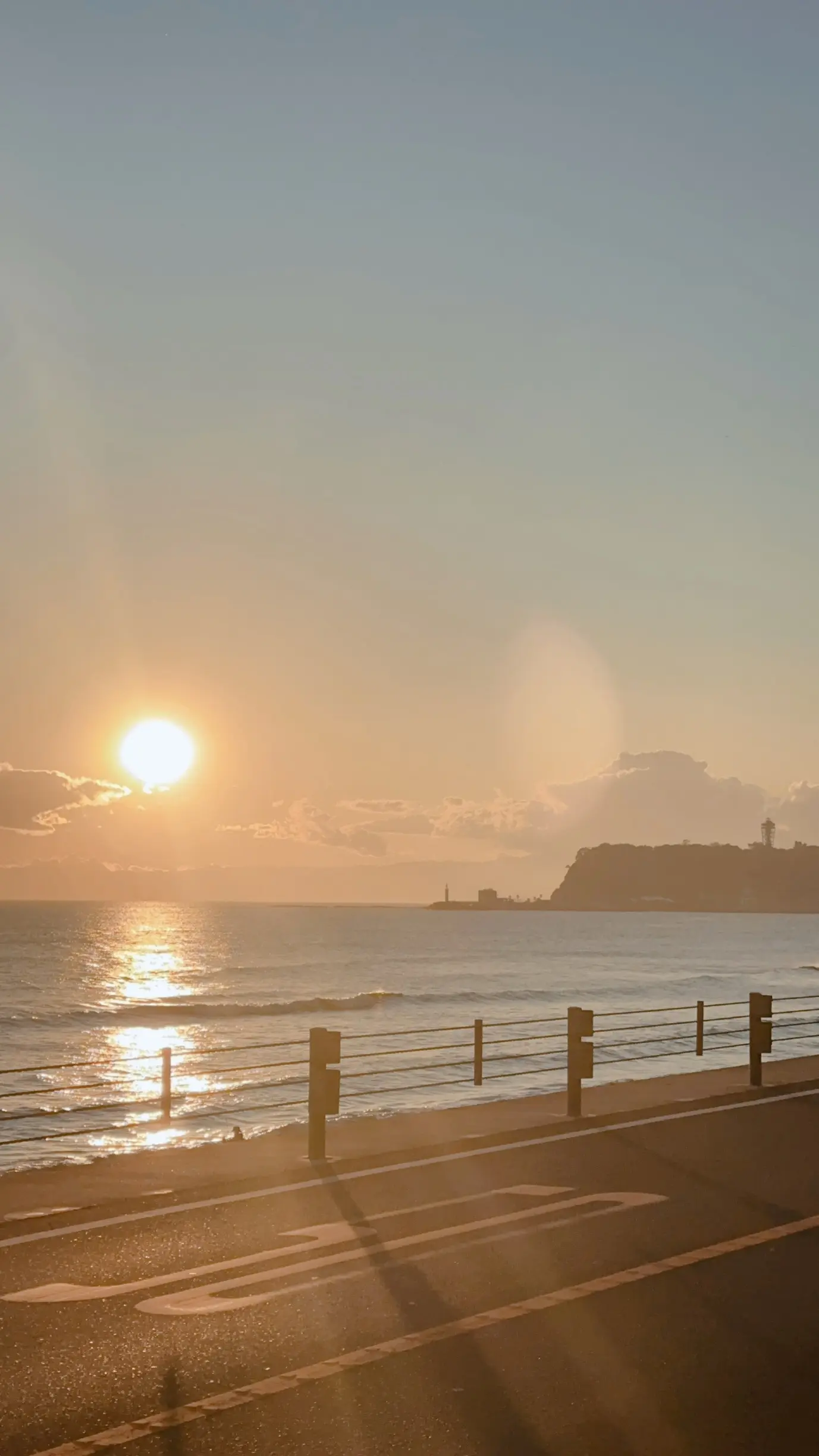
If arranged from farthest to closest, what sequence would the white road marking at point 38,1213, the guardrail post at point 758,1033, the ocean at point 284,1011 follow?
the ocean at point 284,1011 < the guardrail post at point 758,1033 < the white road marking at point 38,1213

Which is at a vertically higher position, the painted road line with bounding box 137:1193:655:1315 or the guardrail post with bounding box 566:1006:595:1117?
the guardrail post with bounding box 566:1006:595:1117

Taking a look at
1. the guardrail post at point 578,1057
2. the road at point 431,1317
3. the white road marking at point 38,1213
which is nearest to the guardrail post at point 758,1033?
the guardrail post at point 578,1057

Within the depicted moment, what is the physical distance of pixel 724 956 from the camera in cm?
15100

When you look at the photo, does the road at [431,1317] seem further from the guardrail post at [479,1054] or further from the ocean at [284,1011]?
the guardrail post at [479,1054]

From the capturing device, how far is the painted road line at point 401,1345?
20.1 feet

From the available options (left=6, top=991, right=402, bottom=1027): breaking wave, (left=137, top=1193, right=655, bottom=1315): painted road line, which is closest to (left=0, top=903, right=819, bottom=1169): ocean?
(left=6, top=991, right=402, bottom=1027): breaking wave

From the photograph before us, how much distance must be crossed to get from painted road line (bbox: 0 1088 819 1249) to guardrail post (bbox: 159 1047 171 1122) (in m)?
5.20

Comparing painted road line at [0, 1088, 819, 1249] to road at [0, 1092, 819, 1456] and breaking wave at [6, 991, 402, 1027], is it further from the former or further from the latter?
breaking wave at [6, 991, 402, 1027]

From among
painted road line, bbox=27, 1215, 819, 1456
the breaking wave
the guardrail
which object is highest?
painted road line, bbox=27, 1215, 819, 1456

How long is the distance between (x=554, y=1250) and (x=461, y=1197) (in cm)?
207

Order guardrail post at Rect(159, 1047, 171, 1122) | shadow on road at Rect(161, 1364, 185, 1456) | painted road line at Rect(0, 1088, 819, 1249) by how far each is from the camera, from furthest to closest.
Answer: guardrail post at Rect(159, 1047, 171, 1122) → painted road line at Rect(0, 1088, 819, 1249) → shadow on road at Rect(161, 1364, 185, 1456)

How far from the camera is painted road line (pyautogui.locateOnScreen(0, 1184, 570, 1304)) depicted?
8.48m

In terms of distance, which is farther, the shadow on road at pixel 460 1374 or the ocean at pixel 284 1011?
the ocean at pixel 284 1011

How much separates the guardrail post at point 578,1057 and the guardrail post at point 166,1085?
4.96 metres
